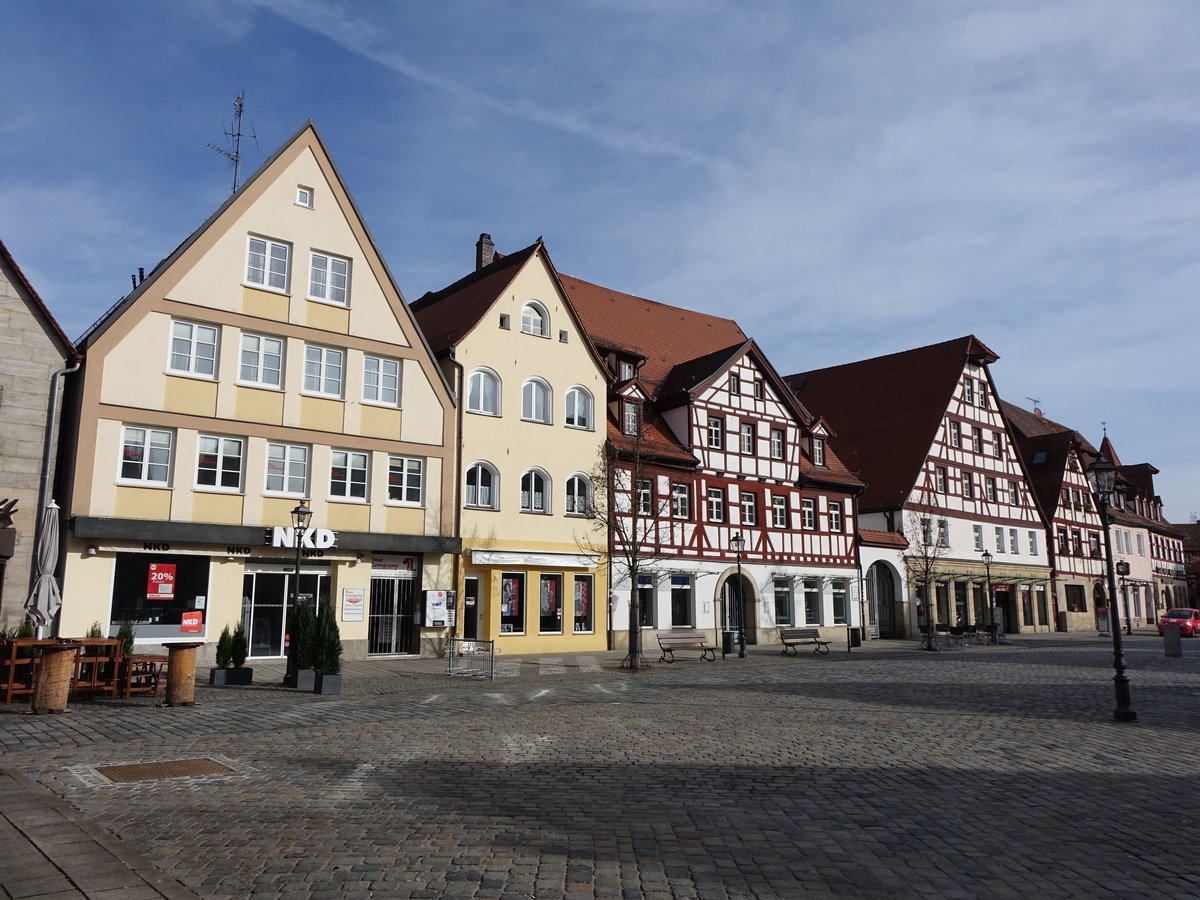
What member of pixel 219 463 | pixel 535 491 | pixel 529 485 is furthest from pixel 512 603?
pixel 219 463

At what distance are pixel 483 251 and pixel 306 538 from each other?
17.3 m

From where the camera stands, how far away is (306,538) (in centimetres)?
2484

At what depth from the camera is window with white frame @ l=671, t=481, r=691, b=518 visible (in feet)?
114

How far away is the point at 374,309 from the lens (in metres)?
27.7

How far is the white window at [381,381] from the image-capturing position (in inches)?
1075

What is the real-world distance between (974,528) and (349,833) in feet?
153

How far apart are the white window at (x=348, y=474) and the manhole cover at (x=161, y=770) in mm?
16253

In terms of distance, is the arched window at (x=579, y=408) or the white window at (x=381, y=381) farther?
the arched window at (x=579, y=408)

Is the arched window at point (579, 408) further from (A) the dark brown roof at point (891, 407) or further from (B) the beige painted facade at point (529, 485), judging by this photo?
(A) the dark brown roof at point (891, 407)

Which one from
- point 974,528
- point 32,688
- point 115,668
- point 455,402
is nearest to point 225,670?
point 115,668

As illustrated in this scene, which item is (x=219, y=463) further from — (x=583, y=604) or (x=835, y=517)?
(x=835, y=517)

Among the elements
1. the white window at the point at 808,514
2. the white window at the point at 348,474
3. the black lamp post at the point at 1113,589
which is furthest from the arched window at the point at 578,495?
the black lamp post at the point at 1113,589

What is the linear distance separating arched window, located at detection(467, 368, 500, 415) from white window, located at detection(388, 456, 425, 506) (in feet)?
8.60

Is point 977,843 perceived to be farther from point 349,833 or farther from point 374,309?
point 374,309
